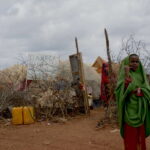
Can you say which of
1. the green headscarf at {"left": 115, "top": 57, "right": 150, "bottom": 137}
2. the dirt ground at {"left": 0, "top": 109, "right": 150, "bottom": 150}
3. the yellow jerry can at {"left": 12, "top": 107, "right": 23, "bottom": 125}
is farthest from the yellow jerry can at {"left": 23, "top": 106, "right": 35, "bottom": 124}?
the green headscarf at {"left": 115, "top": 57, "right": 150, "bottom": 137}

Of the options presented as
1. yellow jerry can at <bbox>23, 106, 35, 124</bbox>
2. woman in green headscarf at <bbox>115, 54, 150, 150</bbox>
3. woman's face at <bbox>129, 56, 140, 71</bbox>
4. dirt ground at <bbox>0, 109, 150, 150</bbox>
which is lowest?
dirt ground at <bbox>0, 109, 150, 150</bbox>

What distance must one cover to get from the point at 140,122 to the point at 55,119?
6452mm

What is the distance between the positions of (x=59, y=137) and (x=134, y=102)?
353cm

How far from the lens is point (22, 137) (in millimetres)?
7535

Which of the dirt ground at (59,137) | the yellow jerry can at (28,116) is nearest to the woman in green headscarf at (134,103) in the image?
the dirt ground at (59,137)

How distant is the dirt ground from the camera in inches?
243

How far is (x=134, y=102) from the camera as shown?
4.04 metres

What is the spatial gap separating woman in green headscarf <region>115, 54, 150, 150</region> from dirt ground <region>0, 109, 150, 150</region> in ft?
6.05

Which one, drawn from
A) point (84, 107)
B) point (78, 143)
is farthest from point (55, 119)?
point (78, 143)

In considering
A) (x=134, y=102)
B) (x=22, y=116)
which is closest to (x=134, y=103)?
(x=134, y=102)

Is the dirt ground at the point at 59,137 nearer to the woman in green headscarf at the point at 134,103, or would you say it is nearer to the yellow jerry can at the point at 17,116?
the yellow jerry can at the point at 17,116

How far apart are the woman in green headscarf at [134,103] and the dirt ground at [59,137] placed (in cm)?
184

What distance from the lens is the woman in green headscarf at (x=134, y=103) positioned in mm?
3996

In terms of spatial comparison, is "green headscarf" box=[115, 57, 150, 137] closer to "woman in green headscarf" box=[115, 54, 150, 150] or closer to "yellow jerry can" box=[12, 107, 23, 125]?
"woman in green headscarf" box=[115, 54, 150, 150]
